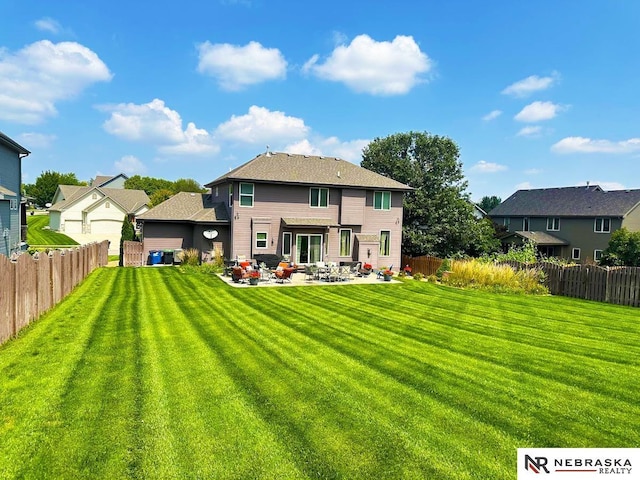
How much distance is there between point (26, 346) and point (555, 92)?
24692 mm

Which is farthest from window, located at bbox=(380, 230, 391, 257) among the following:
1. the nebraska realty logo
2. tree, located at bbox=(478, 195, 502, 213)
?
tree, located at bbox=(478, 195, 502, 213)

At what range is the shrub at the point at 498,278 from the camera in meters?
18.4

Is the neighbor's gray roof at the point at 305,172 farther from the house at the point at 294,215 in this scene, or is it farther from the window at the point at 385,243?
the window at the point at 385,243

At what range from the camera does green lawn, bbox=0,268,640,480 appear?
4.15m

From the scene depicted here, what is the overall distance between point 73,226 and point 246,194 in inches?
1557

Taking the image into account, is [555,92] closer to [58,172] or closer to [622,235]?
[622,235]

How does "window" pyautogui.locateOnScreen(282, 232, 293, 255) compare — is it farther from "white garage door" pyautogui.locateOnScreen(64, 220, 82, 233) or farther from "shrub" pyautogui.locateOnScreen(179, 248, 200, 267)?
"white garage door" pyautogui.locateOnScreen(64, 220, 82, 233)

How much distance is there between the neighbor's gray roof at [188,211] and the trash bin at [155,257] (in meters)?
2.12

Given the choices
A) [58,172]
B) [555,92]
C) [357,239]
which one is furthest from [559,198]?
[58,172]

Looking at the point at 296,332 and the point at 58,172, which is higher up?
the point at 58,172

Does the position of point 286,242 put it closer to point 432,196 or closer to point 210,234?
point 210,234

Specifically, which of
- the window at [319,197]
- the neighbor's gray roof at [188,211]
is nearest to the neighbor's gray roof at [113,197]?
the neighbor's gray roof at [188,211]

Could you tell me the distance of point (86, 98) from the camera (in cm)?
2467

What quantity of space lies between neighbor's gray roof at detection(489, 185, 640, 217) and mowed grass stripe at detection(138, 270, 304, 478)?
43.2 metres
